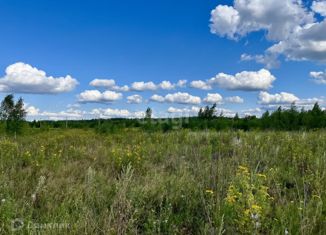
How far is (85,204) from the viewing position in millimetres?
4465

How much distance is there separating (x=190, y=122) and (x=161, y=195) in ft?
161

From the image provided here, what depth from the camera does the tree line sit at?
78.3ft

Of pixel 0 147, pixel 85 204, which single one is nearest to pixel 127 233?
pixel 85 204

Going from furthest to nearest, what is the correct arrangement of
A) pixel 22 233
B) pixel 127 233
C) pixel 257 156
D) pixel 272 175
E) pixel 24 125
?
pixel 24 125 < pixel 257 156 < pixel 272 175 < pixel 127 233 < pixel 22 233

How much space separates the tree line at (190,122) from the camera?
78.3ft

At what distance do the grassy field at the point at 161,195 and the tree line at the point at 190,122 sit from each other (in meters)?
7.23

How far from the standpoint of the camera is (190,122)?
2114 inches

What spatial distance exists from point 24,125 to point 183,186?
73.5 feet

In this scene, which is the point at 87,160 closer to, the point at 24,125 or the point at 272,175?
the point at 272,175
